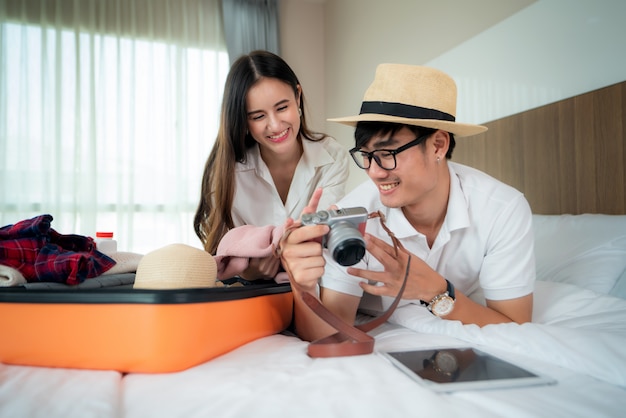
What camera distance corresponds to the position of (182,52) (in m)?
3.62

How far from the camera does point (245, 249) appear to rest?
3.38 ft

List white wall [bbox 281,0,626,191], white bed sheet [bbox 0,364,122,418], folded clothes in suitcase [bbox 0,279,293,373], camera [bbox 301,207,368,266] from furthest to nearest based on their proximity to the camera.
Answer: white wall [bbox 281,0,626,191], camera [bbox 301,207,368,266], folded clothes in suitcase [bbox 0,279,293,373], white bed sheet [bbox 0,364,122,418]

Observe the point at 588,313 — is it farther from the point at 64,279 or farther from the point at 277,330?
the point at 64,279

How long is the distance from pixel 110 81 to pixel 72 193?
920 mm

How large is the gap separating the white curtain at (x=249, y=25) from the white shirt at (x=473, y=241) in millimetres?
2993

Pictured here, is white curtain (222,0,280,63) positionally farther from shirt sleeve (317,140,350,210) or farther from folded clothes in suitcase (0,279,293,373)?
folded clothes in suitcase (0,279,293,373)

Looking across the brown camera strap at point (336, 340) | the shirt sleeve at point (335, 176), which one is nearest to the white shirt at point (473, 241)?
the brown camera strap at point (336, 340)

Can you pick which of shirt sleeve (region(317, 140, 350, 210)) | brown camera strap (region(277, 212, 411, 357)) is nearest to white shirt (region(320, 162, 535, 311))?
brown camera strap (region(277, 212, 411, 357))

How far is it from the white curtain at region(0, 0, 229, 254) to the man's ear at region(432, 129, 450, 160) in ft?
9.32

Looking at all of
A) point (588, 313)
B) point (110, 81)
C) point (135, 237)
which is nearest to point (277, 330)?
point (588, 313)

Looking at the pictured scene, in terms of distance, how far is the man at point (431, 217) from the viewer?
0.99 m

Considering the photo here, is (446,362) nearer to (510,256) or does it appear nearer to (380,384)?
(380,384)

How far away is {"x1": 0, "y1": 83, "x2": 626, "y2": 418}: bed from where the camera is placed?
1.69 feet

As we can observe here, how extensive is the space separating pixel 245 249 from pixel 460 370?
556mm
